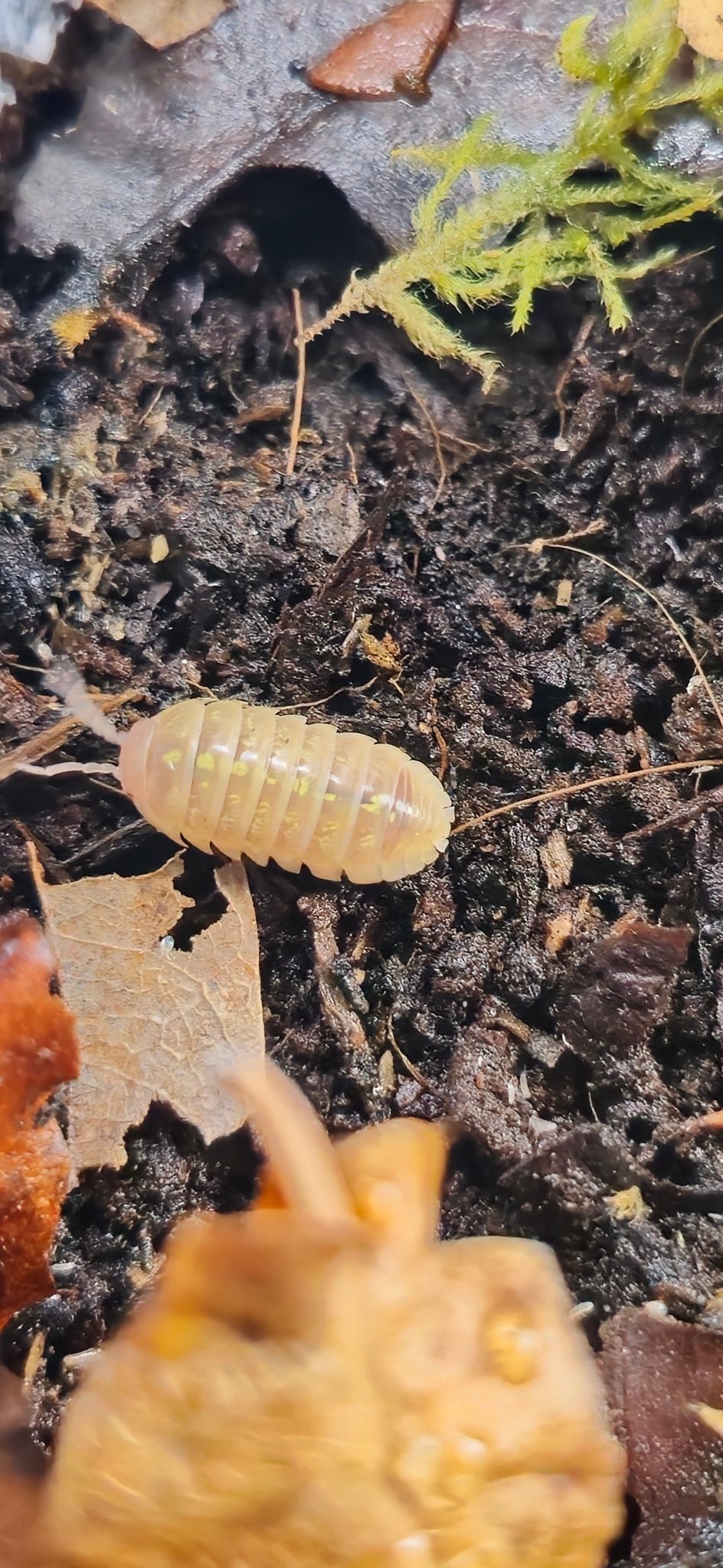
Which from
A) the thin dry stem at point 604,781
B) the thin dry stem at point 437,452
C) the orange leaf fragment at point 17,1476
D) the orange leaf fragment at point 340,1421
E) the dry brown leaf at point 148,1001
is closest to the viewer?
the orange leaf fragment at point 340,1421

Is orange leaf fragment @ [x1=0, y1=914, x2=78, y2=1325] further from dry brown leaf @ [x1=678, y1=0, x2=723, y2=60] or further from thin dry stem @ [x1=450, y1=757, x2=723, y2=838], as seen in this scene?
dry brown leaf @ [x1=678, y1=0, x2=723, y2=60]

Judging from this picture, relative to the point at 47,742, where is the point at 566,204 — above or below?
above

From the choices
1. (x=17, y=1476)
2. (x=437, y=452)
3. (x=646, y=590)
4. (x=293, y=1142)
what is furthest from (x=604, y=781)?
(x=17, y=1476)

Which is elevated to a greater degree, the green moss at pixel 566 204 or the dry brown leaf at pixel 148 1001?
the green moss at pixel 566 204

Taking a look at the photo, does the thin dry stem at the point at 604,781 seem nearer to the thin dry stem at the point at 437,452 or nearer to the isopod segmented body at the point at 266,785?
the isopod segmented body at the point at 266,785

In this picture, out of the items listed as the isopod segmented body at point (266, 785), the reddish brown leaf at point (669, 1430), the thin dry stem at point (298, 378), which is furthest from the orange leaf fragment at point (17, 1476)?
the thin dry stem at point (298, 378)

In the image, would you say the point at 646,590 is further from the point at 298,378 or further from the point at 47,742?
the point at 47,742

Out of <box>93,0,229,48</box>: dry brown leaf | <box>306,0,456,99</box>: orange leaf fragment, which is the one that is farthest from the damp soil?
<box>93,0,229,48</box>: dry brown leaf
